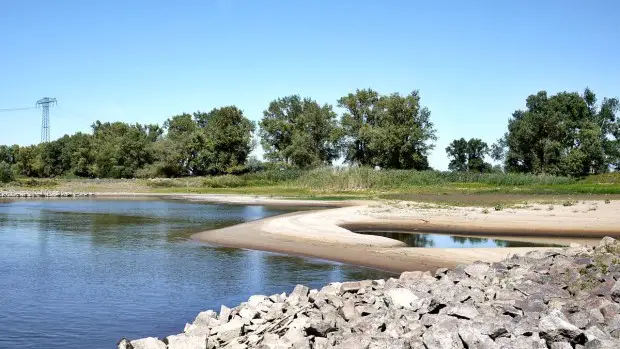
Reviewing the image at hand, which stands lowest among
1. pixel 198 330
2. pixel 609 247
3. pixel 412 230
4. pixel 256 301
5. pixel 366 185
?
pixel 412 230

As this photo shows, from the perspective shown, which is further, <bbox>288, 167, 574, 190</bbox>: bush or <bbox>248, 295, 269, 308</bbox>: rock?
<bbox>288, 167, 574, 190</bbox>: bush

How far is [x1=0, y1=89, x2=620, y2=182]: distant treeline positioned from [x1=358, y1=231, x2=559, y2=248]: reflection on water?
58089 mm

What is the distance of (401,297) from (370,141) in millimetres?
81545

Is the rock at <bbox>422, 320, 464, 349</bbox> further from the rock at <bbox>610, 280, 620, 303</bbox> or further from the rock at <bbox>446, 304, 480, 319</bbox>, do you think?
the rock at <bbox>610, 280, 620, 303</bbox>

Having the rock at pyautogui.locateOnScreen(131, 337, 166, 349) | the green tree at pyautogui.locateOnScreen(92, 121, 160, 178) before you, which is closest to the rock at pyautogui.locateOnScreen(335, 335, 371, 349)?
the rock at pyautogui.locateOnScreen(131, 337, 166, 349)

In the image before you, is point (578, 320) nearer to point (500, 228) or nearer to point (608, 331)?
point (608, 331)

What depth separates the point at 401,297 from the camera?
11.5m

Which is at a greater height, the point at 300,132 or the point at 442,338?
the point at 300,132

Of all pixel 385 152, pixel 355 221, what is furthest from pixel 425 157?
pixel 355 221

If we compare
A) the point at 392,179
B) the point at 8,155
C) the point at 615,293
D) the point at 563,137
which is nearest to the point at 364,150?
the point at 392,179

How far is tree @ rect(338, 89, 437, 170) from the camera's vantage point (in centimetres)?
9025

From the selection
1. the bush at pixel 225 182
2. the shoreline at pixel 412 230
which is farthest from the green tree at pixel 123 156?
the shoreline at pixel 412 230

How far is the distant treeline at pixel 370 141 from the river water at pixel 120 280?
6355 centimetres

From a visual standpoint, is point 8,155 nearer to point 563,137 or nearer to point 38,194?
point 38,194
